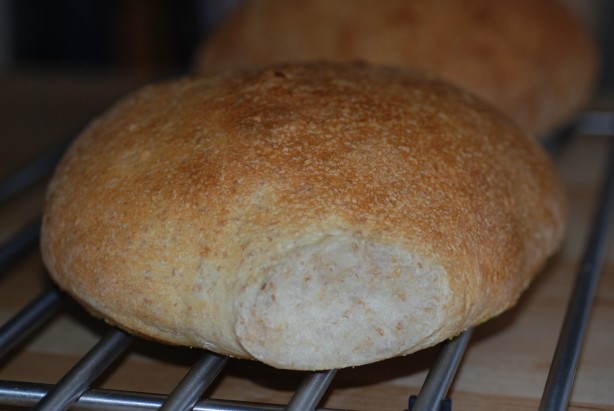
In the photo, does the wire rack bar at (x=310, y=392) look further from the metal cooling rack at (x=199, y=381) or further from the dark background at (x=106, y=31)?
the dark background at (x=106, y=31)

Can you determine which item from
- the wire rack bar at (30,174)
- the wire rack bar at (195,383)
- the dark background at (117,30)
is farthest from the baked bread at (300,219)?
the dark background at (117,30)

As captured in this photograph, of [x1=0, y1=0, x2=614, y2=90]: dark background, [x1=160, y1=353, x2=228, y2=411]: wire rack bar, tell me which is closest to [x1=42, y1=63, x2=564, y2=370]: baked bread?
[x1=160, y1=353, x2=228, y2=411]: wire rack bar

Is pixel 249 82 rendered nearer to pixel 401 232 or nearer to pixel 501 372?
pixel 401 232

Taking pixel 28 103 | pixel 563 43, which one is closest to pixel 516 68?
pixel 563 43

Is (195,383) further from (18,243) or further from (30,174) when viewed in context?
(30,174)

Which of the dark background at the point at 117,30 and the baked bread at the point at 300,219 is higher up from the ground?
the baked bread at the point at 300,219

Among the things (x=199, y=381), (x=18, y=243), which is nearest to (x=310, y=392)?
(x=199, y=381)
